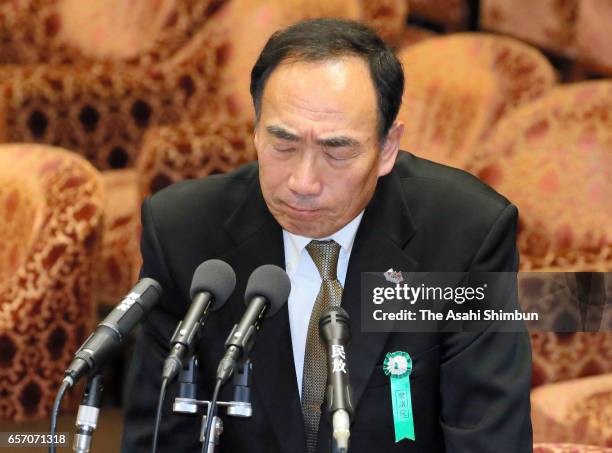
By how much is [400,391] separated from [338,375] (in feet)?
2.03

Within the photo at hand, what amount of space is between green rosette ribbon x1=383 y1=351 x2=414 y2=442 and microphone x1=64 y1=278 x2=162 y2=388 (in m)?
0.63

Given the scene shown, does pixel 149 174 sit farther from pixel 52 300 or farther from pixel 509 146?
pixel 509 146

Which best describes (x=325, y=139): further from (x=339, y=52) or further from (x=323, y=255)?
(x=323, y=255)

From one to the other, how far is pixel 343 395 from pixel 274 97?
75cm

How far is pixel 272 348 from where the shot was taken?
2.46m

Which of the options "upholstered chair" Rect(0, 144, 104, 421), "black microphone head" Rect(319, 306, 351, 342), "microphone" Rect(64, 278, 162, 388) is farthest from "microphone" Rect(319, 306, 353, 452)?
"upholstered chair" Rect(0, 144, 104, 421)

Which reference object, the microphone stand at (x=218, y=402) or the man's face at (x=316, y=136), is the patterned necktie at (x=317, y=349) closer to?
the man's face at (x=316, y=136)

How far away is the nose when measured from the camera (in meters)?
2.22

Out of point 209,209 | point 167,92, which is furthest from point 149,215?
point 167,92

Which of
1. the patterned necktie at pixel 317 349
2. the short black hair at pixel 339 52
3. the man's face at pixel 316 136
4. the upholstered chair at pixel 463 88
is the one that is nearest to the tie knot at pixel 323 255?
the patterned necktie at pixel 317 349

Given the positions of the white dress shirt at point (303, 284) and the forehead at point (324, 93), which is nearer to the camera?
the forehead at point (324, 93)

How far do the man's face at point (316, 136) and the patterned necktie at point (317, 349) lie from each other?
159mm

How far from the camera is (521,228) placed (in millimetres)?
3852

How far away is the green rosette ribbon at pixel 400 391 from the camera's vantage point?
2244 mm
